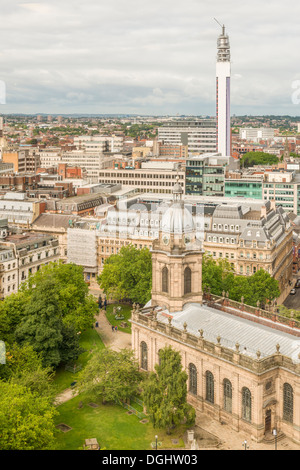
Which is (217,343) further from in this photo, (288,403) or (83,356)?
(83,356)

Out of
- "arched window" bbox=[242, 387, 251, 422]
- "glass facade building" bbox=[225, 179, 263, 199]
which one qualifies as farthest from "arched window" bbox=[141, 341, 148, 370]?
"glass facade building" bbox=[225, 179, 263, 199]

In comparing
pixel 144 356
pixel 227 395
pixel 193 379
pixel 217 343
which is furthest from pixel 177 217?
pixel 227 395

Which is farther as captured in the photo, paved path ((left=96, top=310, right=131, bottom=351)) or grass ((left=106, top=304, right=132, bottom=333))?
grass ((left=106, top=304, right=132, bottom=333))

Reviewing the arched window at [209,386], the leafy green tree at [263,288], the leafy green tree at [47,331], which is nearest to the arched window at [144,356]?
the leafy green tree at [47,331]

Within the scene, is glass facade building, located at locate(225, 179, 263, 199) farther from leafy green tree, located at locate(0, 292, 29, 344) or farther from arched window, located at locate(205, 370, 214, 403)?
arched window, located at locate(205, 370, 214, 403)
